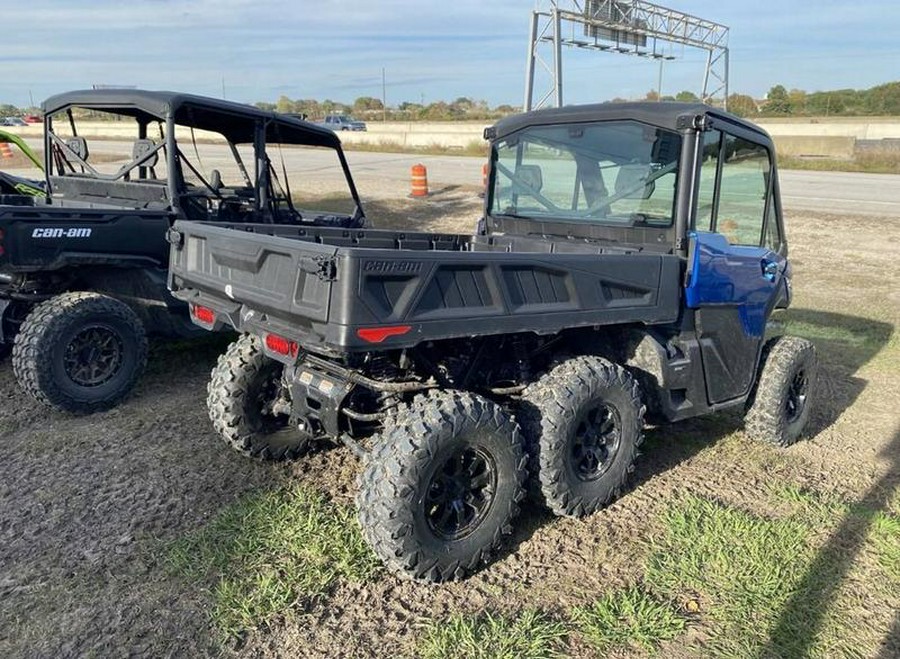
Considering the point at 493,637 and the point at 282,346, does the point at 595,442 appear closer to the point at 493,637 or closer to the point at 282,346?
the point at 493,637

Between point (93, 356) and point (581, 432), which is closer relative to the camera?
point (581, 432)

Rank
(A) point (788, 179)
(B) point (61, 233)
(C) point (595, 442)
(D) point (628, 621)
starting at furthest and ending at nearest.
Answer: (A) point (788, 179)
(B) point (61, 233)
(C) point (595, 442)
(D) point (628, 621)

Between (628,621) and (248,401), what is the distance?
2209 millimetres

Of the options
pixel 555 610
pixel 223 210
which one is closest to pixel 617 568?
pixel 555 610

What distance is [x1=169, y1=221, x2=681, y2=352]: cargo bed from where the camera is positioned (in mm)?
2549

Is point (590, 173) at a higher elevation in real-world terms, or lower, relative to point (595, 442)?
higher

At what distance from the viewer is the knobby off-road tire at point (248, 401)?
380cm

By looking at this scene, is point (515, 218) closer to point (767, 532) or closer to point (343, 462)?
point (343, 462)

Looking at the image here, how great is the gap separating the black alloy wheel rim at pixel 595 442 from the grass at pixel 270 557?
3.61ft

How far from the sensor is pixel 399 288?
8.66 feet

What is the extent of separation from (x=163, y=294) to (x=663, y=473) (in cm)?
357

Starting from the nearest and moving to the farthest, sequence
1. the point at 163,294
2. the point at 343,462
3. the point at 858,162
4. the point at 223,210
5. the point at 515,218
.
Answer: the point at 343,462, the point at 515,218, the point at 163,294, the point at 223,210, the point at 858,162

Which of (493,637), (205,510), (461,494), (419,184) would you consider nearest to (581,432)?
(461,494)

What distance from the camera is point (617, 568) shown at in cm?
318
